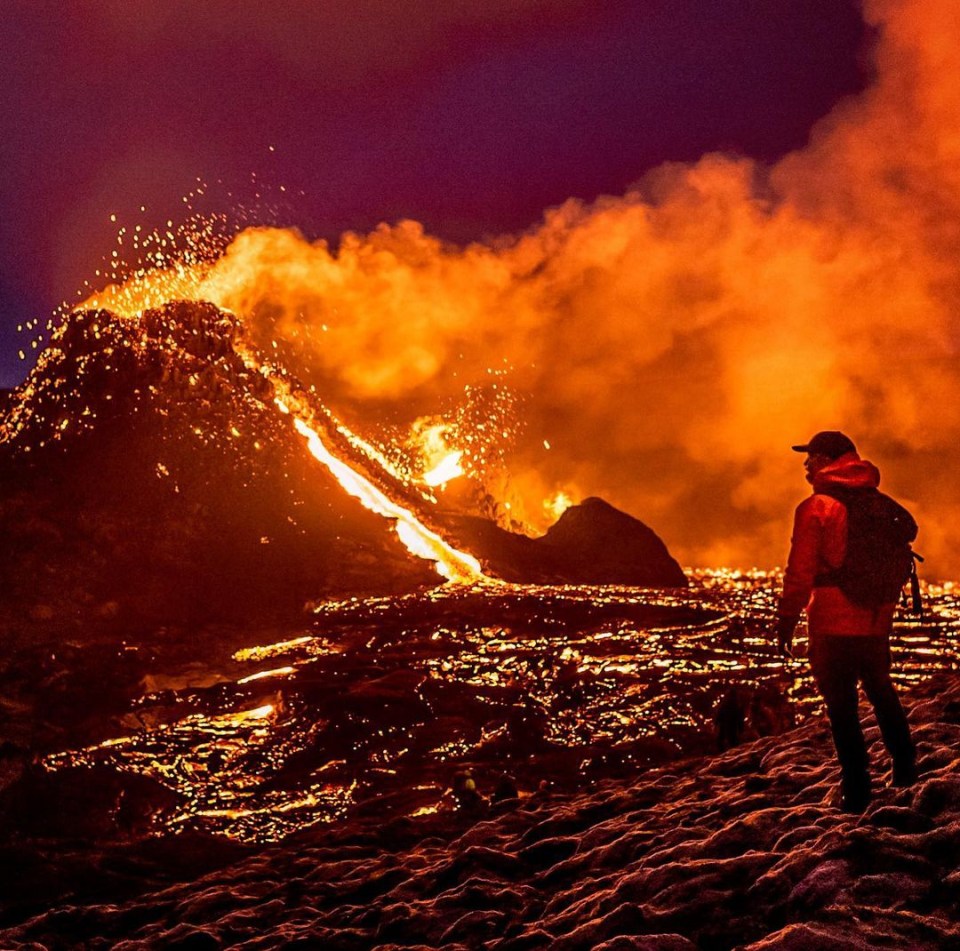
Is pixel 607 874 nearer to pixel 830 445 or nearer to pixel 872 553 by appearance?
pixel 872 553

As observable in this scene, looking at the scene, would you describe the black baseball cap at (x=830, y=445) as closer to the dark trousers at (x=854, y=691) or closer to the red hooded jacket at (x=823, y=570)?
the red hooded jacket at (x=823, y=570)

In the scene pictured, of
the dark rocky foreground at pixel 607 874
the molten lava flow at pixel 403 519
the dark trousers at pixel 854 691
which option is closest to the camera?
the dark rocky foreground at pixel 607 874

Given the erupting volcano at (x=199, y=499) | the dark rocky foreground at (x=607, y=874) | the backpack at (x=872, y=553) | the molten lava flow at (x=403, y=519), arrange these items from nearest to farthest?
1. the dark rocky foreground at (x=607, y=874)
2. the backpack at (x=872, y=553)
3. the erupting volcano at (x=199, y=499)
4. the molten lava flow at (x=403, y=519)

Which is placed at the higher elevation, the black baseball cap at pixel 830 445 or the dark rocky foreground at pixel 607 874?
the black baseball cap at pixel 830 445

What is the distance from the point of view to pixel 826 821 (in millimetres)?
6664

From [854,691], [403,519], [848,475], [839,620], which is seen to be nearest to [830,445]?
[848,475]

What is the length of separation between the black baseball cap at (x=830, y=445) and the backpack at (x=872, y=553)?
47 cm

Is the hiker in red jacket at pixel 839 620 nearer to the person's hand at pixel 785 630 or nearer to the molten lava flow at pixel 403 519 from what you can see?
the person's hand at pixel 785 630

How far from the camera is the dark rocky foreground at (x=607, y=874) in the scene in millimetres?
5473

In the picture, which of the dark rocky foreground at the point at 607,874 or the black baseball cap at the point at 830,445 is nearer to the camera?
the dark rocky foreground at the point at 607,874

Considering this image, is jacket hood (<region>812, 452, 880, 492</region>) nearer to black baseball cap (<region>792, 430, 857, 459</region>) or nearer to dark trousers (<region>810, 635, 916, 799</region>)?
black baseball cap (<region>792, 430, 857, 459</region>)

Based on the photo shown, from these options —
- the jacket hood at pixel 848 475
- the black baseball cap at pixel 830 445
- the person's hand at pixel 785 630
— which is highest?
the black baseball cap at pixel 830 445

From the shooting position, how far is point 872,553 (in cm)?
624

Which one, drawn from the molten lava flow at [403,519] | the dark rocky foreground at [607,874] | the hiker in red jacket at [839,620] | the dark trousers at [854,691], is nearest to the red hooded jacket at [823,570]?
the hiker in red jacket at [839,620]
